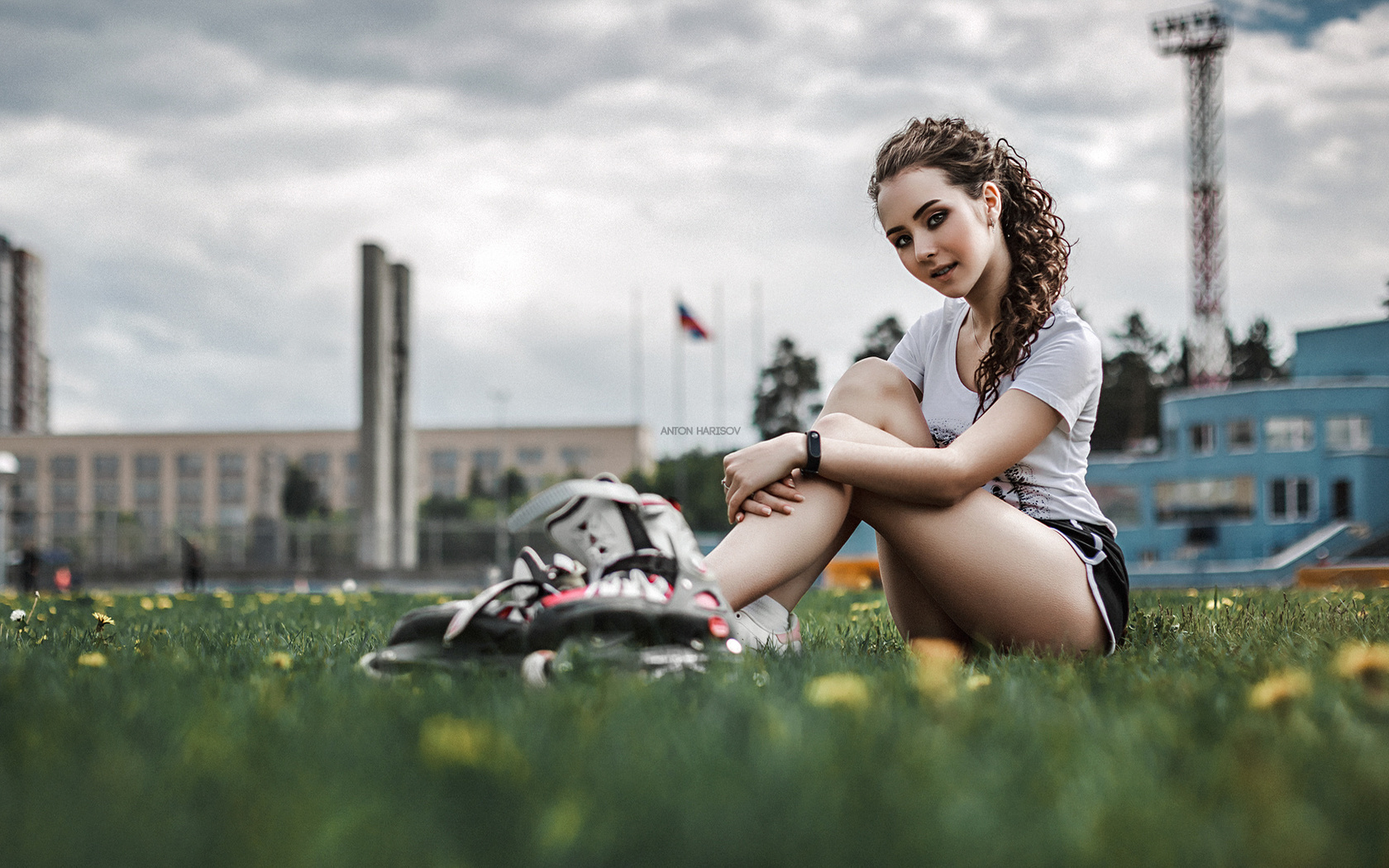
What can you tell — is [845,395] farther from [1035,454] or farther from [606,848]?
[606,848]

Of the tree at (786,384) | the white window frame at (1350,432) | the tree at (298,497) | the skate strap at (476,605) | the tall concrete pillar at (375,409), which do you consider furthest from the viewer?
the tree at (298,497)

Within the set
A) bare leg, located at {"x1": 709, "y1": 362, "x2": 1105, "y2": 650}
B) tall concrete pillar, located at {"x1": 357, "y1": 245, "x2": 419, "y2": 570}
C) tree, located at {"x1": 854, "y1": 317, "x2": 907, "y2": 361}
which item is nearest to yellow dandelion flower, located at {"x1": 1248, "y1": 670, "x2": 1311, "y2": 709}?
bare leg, located at {"x1": 709, "y1": 362, "x2": 1105, "y2": 650}

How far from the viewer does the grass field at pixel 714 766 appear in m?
0.83

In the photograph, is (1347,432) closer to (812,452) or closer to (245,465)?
(812,452)

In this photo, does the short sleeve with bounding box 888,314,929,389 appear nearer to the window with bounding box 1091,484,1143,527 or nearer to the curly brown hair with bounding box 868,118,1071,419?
the curly brown hair with bounding box 868,118,1071,419

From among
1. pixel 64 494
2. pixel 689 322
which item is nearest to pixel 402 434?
pixel 689 322

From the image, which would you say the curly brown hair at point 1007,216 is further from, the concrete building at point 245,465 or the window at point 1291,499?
the concrete building at point 245,465

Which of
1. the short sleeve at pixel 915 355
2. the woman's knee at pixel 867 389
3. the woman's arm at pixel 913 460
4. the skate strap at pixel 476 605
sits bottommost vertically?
the skate strap at pixel 476 605

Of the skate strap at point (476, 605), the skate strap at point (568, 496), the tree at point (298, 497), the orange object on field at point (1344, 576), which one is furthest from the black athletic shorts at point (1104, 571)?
the tree at point (298, 497)

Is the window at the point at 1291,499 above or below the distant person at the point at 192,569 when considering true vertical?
above

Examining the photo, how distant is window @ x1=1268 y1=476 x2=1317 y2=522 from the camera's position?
92.0 ft

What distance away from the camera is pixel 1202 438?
98.5 ft

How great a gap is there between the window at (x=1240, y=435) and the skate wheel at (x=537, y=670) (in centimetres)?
3176

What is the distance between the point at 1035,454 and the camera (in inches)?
96.6
